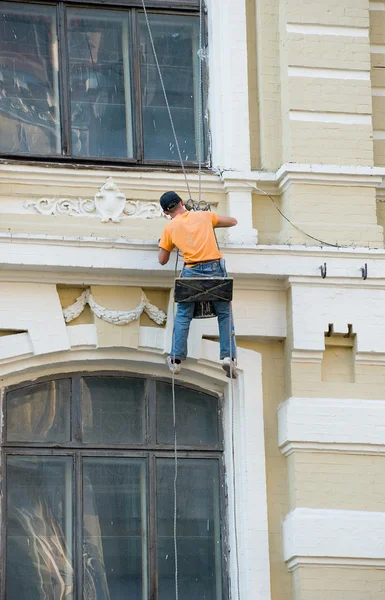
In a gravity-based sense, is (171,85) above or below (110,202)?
above

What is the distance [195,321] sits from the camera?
1548 cm

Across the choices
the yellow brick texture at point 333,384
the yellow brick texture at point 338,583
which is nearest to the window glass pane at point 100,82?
the yellow brick texture at point 333,384

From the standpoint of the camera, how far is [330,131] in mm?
16031

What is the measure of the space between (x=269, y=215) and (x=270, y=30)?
1.82 meters

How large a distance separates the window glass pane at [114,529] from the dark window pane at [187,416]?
0.40m

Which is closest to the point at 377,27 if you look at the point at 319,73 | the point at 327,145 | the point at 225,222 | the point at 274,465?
the point at 319,73

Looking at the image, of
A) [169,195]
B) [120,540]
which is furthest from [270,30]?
[120,540]

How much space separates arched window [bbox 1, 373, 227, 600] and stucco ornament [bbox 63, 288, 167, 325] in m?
0.53

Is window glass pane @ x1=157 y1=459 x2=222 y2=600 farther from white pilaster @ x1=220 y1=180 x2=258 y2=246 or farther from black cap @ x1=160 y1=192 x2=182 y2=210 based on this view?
black cap @ x1=160 y1=192 x2=182 y2=210

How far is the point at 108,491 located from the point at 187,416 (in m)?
0.99

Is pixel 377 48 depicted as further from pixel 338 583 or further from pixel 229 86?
pixel 338 583

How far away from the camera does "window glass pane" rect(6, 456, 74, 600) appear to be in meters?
14.7

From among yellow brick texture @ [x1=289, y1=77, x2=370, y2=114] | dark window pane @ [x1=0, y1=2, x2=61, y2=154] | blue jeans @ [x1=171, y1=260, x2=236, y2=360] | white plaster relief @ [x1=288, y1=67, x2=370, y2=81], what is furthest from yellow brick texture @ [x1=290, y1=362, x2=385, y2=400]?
dark window pane @ [x1=0, y1=2, x2=61, y2=154]

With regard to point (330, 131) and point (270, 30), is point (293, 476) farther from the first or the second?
point (270, 30)
